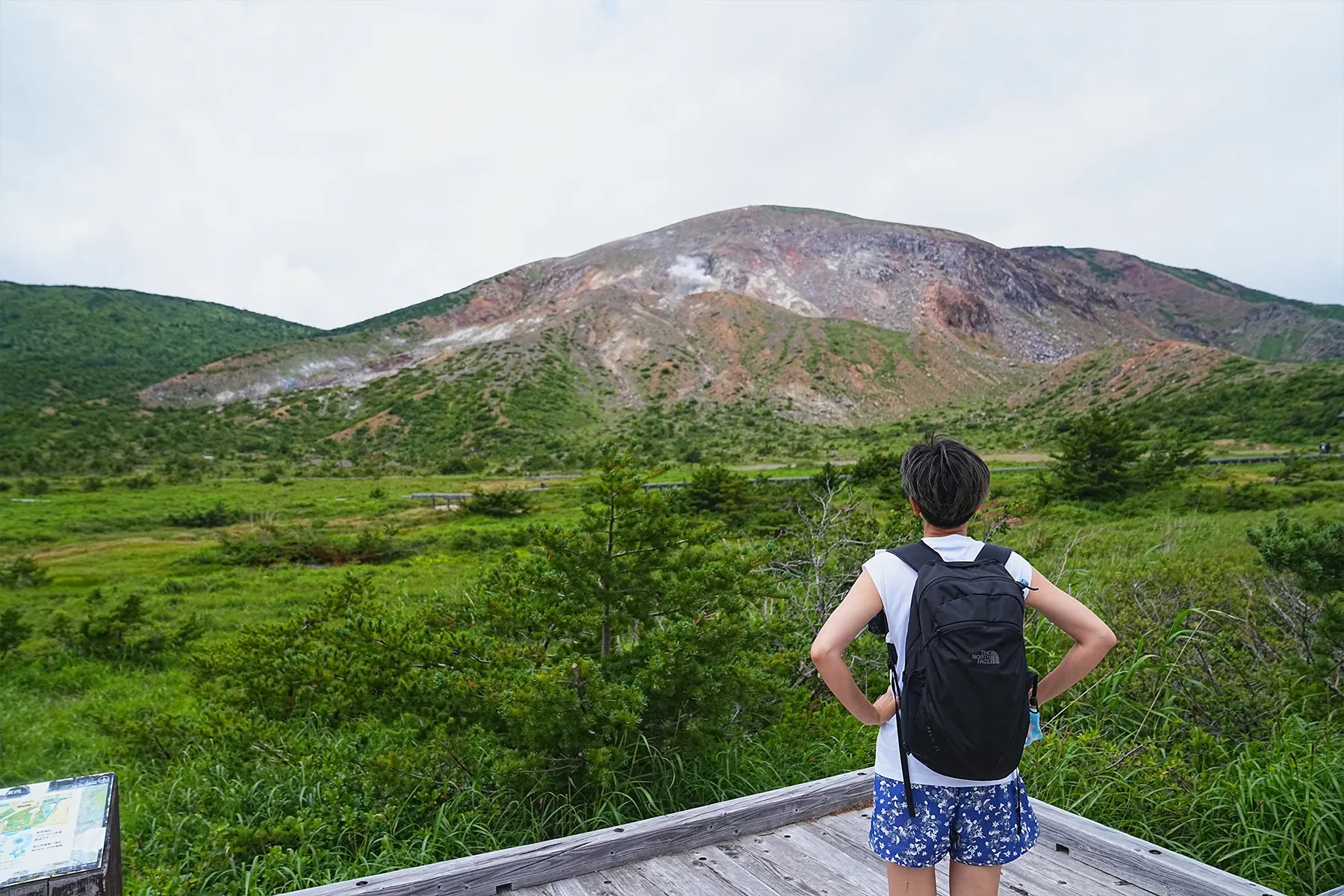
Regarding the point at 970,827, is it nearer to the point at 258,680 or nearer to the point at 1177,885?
the point at 1177,885

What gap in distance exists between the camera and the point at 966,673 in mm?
1878

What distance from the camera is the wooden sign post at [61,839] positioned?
6.01 ft

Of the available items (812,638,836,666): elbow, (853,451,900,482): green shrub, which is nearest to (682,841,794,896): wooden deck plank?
(812,638,836,666): elbow

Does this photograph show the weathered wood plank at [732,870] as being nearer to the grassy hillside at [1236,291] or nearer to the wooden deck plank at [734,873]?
the wooden deck plank at [734,873]

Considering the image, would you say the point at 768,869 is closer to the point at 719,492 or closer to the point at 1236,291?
the point at 719,492

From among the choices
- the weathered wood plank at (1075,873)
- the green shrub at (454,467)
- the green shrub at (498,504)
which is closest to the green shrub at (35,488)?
the green shrub at (454,467)

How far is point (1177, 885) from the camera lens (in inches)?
111

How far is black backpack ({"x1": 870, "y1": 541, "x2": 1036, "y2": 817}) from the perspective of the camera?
188cm

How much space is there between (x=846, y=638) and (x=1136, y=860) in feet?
6.33

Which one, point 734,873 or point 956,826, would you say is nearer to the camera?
point 956,826

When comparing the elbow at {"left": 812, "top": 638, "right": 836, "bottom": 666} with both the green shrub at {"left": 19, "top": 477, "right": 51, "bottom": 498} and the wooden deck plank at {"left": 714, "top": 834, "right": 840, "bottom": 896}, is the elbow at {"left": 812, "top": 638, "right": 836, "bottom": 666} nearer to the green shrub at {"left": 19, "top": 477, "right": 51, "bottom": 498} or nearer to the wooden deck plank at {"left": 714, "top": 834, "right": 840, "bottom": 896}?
the wooden deck plank at {"left": 714, "top": 834, "right": 840, "bottom": 896}

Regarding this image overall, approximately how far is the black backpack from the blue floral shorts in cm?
17

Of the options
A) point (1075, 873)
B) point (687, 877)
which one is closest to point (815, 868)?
point (687, 877)

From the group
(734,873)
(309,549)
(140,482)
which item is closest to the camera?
(734,873)
